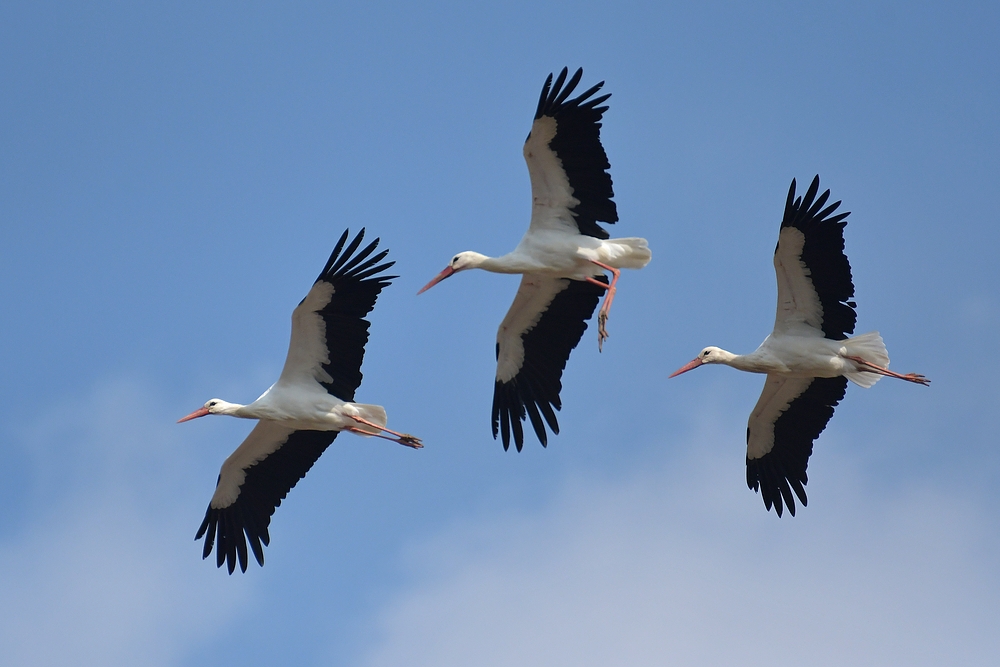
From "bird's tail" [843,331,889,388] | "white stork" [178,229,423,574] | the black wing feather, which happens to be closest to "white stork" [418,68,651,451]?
the black wing feather

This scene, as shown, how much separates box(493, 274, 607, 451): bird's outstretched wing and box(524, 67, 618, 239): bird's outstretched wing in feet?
2.68

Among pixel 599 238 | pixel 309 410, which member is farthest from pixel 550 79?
pixel 309 410

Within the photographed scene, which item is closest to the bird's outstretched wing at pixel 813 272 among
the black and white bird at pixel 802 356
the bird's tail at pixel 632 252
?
the black and white bird at pixel 802 356

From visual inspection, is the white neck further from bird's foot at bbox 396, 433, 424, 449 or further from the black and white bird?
the black and white bird

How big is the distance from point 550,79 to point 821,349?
3.52 metres

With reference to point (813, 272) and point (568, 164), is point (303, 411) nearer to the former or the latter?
point (568, 164)

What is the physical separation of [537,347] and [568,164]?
204 centimetres

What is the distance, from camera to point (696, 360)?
15578 mm

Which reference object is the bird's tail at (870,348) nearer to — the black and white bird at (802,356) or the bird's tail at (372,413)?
the black and white bird at (802,356)

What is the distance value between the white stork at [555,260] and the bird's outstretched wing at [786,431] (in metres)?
1.85

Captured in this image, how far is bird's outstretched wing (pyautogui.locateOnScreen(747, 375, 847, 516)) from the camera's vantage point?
1516 cm

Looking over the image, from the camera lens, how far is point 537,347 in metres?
15.7

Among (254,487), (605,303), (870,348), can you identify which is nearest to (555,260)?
(605,303)

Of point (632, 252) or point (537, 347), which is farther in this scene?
point (537, 347)
